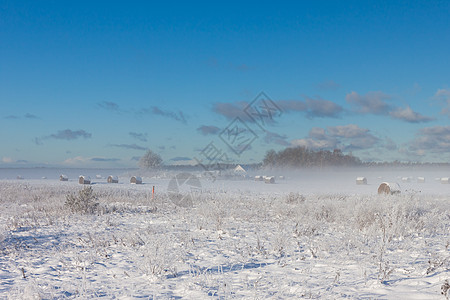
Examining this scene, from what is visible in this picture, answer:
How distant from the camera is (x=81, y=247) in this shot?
7.79 m

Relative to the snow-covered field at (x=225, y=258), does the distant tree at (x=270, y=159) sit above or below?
above

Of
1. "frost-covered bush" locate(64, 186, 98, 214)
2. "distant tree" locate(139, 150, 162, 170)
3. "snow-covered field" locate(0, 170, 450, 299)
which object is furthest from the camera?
"distant tree" locate(139, 150, 162, 170)

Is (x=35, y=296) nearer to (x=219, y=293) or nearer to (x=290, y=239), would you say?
(x=219, y=293)

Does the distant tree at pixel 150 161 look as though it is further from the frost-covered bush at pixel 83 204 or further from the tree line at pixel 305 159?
the frost-covered bush at pixel 83 204

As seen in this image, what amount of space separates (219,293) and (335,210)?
883 cm

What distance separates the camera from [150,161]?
274ft

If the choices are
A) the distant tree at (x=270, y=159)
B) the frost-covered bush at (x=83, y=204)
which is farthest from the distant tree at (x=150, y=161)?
the frost-covered bush at (x=83, y=204)

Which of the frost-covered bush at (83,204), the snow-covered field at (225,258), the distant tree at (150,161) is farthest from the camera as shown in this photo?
the distant tree at (150,161)

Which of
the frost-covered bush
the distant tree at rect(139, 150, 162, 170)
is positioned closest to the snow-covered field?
the frost-covered bush

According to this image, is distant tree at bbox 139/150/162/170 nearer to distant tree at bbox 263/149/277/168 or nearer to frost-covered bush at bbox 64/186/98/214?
distant tree at bbox 263/149/277/168

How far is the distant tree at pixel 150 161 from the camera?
8306 centimetres

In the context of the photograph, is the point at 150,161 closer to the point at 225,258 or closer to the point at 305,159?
the point at 305,159

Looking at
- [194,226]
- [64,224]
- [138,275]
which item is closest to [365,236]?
[194,226]

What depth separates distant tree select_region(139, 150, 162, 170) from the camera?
8306cm
